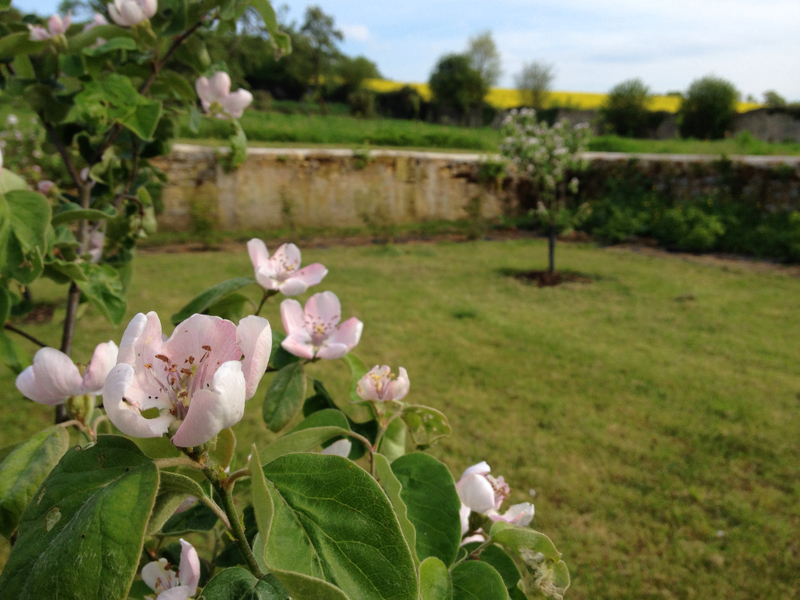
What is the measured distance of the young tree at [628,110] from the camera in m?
15.1

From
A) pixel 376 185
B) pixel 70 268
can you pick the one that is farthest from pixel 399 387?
pixel 376 185

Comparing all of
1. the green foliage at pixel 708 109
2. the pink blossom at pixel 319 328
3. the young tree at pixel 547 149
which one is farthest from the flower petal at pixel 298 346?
the green foliage at pixel 708 109

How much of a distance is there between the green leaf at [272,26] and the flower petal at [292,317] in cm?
51

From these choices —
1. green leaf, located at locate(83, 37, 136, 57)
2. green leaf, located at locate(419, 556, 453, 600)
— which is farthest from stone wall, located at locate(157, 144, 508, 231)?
green leaf, located at locate(419, 556, 453, 600)

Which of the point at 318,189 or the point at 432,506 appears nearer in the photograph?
the point at 432,506

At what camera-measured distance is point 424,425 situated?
2.32ft

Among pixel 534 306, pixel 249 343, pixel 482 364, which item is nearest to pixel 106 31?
pixel 249 343

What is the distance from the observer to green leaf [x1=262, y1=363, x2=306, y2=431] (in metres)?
0.65

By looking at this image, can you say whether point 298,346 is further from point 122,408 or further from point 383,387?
point 122,408

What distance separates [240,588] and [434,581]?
173 millimetres

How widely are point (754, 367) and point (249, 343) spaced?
411 cm

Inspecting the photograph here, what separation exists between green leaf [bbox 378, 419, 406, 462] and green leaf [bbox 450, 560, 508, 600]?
0.60 feet

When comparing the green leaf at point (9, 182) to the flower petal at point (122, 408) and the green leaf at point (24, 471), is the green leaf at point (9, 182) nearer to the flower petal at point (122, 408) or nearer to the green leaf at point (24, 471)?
the green leaf at point (24, 471)

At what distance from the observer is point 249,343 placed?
374mm
